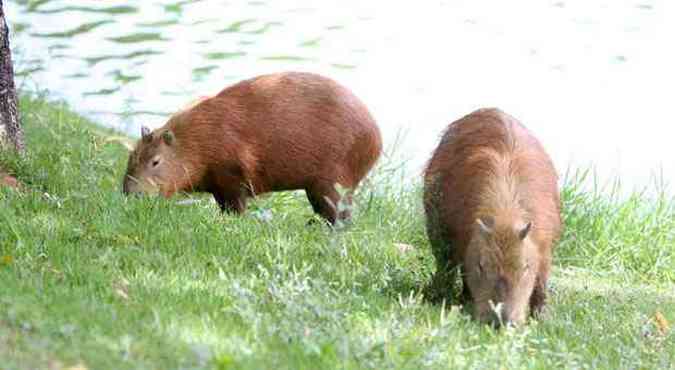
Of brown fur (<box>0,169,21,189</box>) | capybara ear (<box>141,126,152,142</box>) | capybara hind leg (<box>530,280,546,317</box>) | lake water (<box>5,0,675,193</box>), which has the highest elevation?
capybara ear (<box>141,126,152,142</box>)

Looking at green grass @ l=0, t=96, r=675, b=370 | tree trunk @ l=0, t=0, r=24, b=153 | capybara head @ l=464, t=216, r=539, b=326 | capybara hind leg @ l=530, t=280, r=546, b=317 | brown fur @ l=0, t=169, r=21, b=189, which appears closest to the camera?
green grass @ l=0, t=96, r=675, b=370

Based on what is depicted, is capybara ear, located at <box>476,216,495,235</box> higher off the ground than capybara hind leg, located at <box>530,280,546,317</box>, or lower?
higher

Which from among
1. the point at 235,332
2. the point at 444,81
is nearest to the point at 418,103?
the point at 444,81

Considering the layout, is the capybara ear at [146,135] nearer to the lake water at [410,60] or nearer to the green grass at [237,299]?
the green grass at [237,299]

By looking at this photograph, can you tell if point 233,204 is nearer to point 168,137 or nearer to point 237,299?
point 168,137

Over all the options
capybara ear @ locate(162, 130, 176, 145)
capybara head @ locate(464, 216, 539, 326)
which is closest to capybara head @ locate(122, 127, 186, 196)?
capybara ear @ locate(162, 130, 176, 145)

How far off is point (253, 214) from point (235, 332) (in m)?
2.62

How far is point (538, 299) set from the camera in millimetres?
6523

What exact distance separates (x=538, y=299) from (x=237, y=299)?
6.29ft

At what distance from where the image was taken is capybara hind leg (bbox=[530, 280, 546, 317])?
6470mm

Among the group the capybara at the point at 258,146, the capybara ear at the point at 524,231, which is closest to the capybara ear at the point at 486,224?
the capybara ear at the point at 524,231

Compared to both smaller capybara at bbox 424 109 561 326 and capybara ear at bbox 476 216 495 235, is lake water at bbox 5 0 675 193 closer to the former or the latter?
smaller capybara at bbox 424 109 561 326

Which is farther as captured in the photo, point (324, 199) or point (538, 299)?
point (324, 199)

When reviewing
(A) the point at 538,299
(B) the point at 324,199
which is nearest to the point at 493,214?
(A) the point at 538,299
